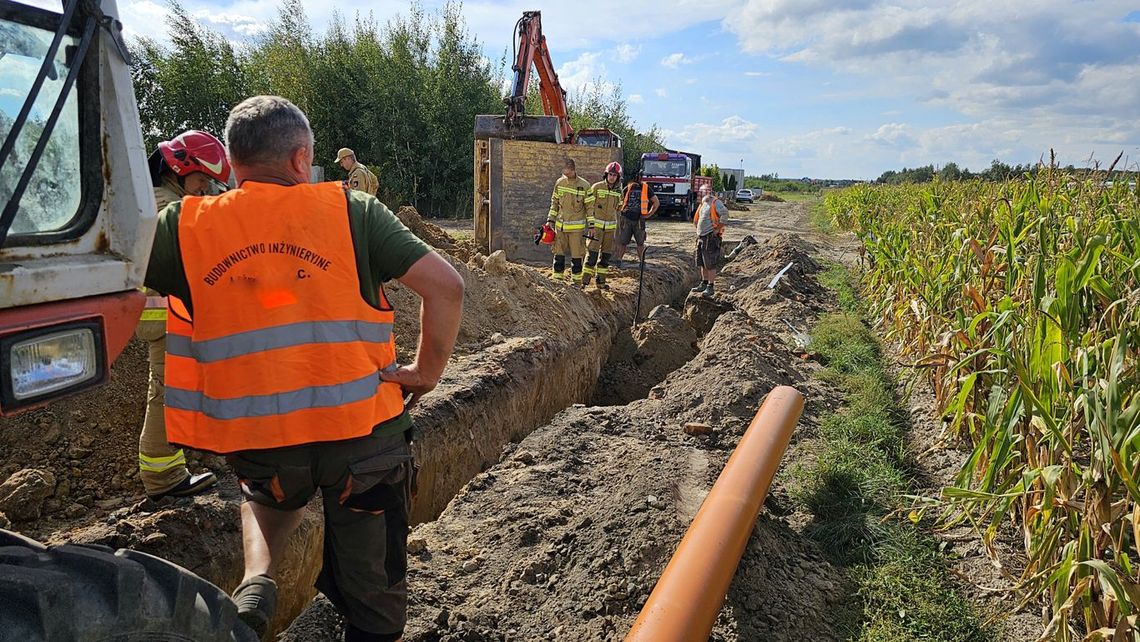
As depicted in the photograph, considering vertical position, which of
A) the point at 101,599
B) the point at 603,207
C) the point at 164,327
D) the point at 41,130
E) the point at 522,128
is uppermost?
the point at 522,128

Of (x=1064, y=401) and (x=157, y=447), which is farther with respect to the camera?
(x=157, y=447)

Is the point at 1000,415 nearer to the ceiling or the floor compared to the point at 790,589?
nearer to the ceiling

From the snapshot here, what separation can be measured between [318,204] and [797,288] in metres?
10.1

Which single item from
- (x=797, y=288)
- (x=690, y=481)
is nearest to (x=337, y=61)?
(x=797, y=288)

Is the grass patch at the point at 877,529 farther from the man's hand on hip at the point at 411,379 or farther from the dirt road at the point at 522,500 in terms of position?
the man's hand on hip at the point at 411,379

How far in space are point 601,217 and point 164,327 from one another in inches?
315

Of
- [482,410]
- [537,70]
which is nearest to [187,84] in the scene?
[537,70]

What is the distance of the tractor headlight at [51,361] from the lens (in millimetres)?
1354

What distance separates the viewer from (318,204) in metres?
2.00

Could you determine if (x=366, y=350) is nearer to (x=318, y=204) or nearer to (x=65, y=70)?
(x=318, y=204)

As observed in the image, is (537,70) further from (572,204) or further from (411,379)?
(411,379)

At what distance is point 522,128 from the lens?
1289 cm

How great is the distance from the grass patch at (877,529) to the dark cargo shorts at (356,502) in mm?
1979

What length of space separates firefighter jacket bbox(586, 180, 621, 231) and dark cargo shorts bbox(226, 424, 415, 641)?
8.69m
